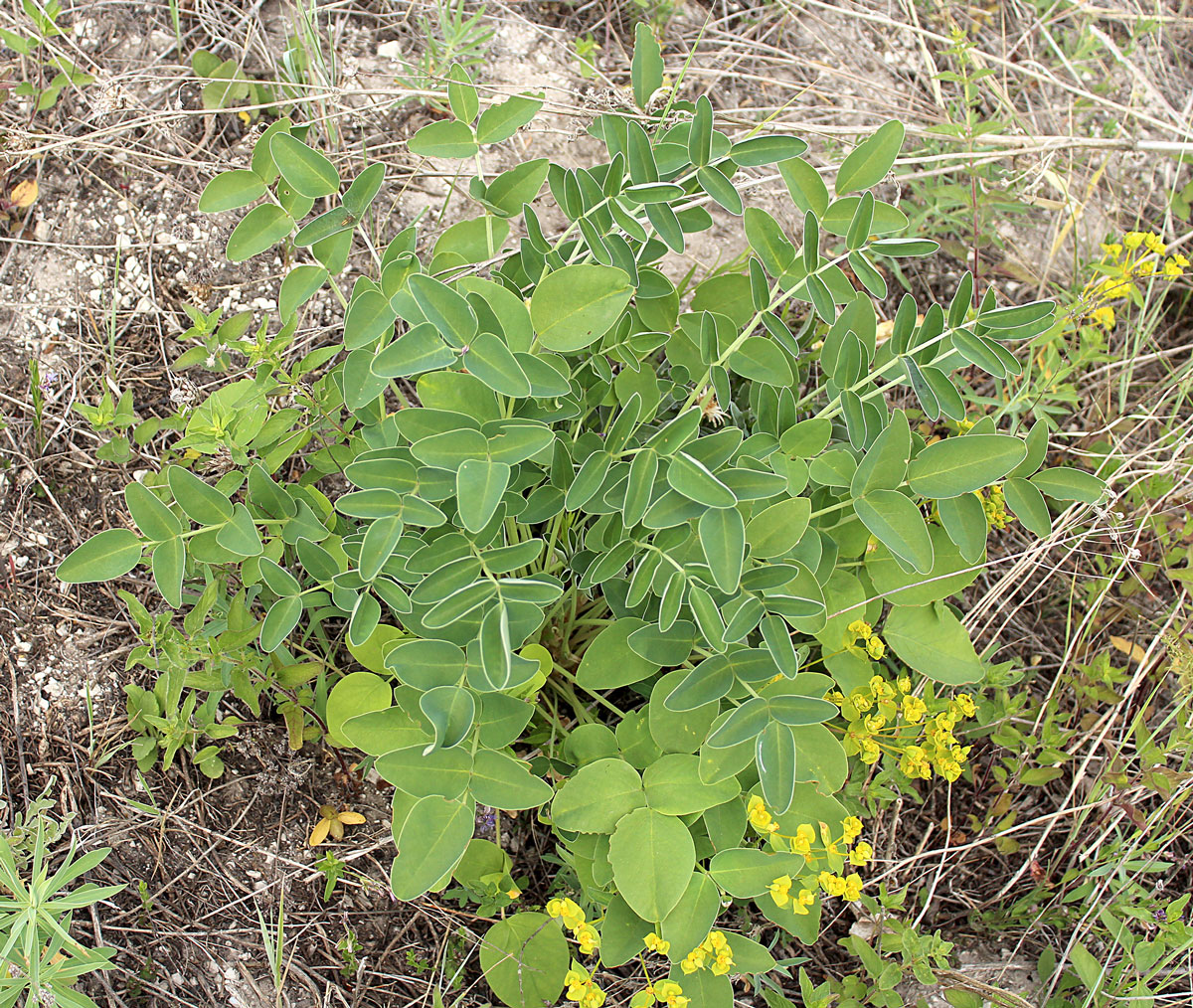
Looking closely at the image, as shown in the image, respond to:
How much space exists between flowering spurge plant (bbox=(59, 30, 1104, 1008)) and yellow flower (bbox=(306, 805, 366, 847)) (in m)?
0.28

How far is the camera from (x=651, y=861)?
1568 mm

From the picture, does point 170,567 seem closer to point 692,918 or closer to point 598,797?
point 598,797

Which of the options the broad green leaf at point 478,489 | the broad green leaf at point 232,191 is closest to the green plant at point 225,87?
the broad green leaf at point 232,191

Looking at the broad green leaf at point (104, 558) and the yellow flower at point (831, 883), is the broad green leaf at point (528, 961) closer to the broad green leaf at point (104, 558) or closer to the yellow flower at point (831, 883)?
the yellow flower at point (831, 883)

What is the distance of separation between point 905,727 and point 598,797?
69 centimetres

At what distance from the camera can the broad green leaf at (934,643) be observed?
1.93 metres

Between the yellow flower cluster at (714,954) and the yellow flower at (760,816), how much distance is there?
0.63 feet

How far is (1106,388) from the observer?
283 centimetres

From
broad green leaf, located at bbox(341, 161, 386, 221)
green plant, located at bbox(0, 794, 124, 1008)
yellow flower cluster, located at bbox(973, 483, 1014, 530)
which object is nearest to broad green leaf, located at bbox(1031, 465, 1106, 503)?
yellow flower cluster, located at bbox(973, 483, 1014, 530)

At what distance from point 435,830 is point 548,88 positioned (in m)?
2.17

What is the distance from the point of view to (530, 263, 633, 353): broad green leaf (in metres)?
1.51

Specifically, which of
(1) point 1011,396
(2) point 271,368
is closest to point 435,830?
(2) point 271,368

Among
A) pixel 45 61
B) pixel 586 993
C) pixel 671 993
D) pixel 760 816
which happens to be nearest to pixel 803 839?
pixel 760 816

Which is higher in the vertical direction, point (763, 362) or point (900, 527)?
point (763, 362)
